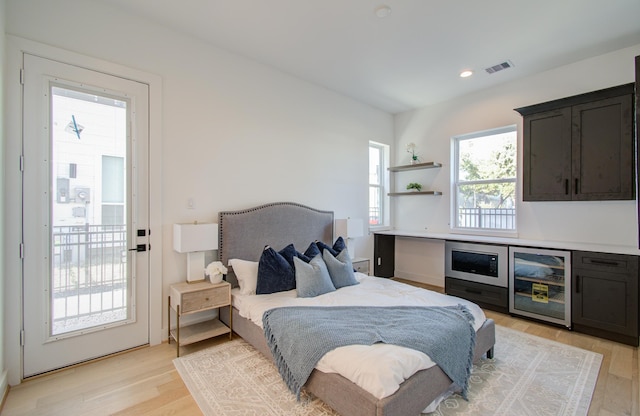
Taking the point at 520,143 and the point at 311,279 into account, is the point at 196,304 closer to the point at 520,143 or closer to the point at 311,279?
the point at 311,279

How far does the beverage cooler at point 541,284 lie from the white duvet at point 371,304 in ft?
4.55

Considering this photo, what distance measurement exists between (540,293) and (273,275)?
3079mm

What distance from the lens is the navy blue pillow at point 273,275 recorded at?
288cm

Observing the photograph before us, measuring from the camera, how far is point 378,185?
17.7 feet

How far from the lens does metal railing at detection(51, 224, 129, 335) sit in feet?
7.79

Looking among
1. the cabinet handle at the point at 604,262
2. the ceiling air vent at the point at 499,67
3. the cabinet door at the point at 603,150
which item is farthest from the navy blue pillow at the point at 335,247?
the ceiling air vent at the point at 499,67

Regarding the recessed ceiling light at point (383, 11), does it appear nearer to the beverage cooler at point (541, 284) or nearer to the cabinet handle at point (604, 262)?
the beverage cooler at point (541, 284)

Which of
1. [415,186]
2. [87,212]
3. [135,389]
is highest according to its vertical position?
[415,186]

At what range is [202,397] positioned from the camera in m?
2.01

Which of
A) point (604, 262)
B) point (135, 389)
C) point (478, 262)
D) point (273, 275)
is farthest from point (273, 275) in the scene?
point (604, 262)

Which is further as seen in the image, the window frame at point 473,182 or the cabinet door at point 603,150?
the window frame at point 473,182

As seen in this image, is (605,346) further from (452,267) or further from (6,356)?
(6,356)

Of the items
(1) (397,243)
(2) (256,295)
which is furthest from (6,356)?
(1) (397,243)

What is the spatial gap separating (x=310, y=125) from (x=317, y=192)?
0.97m
